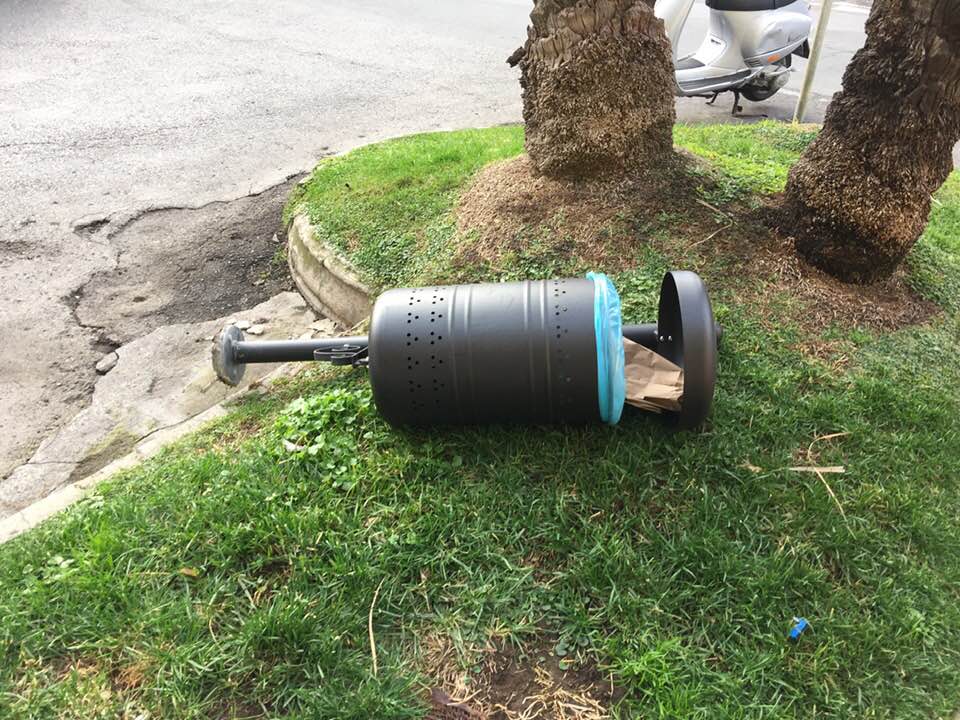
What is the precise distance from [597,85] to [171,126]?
518 cm

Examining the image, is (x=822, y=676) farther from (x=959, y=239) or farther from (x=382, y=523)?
(x=959, y=239)

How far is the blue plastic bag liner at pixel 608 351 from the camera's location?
2486mm

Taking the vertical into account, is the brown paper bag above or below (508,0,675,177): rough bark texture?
below

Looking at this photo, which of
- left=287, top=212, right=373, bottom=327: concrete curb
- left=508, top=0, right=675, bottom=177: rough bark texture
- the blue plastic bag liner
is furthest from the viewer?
left=287, top=212, right=373, bottom=327: concrete curb

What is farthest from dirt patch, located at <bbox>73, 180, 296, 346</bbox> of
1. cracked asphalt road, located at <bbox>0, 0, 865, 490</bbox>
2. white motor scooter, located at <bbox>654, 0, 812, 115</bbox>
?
white motor scooter, located at <bbox>654, 0, 812, 115</bbox>

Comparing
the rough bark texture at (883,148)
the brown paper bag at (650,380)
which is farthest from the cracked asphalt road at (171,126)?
the rough bark texture at (883,148)

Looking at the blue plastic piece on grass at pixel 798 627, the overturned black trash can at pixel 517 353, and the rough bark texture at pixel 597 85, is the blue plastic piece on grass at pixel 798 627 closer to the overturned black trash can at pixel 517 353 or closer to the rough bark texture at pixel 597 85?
the overturned black trash can at pixel 517 353

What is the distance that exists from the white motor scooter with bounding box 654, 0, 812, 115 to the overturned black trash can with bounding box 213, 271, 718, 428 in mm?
5610

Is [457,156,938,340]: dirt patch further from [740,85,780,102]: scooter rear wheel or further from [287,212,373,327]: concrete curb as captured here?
[740,85,780,102]: scooter rear wheel

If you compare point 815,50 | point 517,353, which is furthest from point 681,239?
point 815,50

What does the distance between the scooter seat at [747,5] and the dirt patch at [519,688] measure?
7.48m

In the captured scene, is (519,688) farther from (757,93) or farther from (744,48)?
(757,93)

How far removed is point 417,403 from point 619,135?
212cm

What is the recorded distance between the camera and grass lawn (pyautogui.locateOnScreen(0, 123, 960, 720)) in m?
2.03
